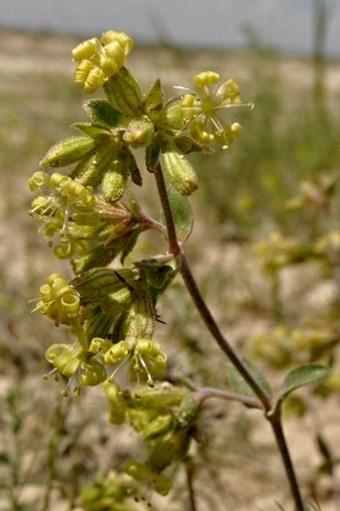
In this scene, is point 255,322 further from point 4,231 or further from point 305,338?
point 4,231

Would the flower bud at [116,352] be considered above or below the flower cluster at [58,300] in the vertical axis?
below

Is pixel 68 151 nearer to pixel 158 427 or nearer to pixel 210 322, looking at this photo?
pixel 210 322

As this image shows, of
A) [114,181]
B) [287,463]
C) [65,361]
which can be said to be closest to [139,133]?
[114,181]

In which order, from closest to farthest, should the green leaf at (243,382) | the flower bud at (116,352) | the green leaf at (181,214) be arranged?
the flower bud at (116,352), the green leaf at (181,214), the green leaf at (243,382)

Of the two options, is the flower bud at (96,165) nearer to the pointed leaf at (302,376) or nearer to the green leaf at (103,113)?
the green leaf at (103,113)

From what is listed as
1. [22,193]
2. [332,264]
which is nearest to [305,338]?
[332,264]

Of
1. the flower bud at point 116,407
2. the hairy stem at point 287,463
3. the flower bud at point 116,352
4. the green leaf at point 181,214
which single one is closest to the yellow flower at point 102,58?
the green leaf at point 181,214

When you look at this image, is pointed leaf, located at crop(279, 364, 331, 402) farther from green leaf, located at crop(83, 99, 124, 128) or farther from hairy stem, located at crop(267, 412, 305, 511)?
green leaf, located at crop(83, 99, 124, 128)
